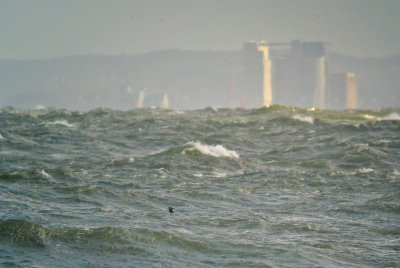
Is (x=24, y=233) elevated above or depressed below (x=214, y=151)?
below

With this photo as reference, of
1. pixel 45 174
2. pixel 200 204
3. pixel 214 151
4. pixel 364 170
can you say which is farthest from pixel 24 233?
pixel 214 151

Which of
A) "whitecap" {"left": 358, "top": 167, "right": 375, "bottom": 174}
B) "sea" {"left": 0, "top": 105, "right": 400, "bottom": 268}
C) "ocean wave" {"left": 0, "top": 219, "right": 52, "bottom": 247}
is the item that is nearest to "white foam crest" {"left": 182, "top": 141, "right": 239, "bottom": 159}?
"sea" {"left": 0, "top": 105, "right": 400, "bottom": 268}

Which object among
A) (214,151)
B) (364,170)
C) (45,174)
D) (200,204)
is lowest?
(200,204)

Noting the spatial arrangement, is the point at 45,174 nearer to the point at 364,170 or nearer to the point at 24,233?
the point at 24,233

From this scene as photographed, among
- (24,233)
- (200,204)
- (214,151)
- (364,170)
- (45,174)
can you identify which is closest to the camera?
(24,233)

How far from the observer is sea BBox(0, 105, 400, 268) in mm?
15055

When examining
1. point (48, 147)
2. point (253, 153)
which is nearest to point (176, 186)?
point (253, 153)

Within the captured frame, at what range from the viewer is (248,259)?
14703mm

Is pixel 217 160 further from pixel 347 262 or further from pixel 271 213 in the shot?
pixel 347 262

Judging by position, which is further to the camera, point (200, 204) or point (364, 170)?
point (364, 170)

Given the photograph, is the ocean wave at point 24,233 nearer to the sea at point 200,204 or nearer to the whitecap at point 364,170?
the sea at point 200,204

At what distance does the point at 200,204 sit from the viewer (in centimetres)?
2098

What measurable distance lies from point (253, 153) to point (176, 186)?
1251 centimetres

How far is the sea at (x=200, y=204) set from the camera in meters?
15.1
